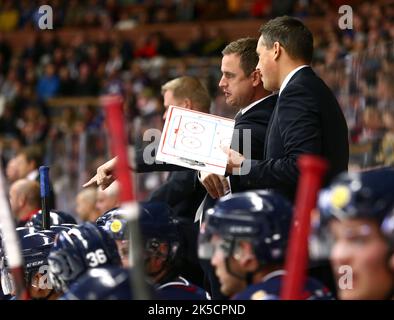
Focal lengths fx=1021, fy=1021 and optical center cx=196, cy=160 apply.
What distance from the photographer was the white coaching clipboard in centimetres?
475

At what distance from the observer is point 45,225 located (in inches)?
225

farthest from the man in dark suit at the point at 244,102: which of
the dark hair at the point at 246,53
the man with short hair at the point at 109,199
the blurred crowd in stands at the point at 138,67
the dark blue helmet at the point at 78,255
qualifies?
the blurred crowd in stands at the point at 138,67

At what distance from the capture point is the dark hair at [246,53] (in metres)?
5.51

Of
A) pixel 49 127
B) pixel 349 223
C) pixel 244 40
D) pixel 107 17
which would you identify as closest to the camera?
pixel 349 223

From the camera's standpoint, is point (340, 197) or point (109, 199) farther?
A: point (109, 199)

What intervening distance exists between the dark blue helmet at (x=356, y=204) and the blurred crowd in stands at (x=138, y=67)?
235 inches

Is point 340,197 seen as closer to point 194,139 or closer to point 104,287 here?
point 104,287

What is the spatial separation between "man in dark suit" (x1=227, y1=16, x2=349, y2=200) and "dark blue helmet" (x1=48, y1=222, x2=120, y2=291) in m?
0.69

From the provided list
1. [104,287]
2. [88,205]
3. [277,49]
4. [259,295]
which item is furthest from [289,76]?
[88,205]

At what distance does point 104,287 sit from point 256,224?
60 centimetres

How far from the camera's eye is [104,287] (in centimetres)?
373
